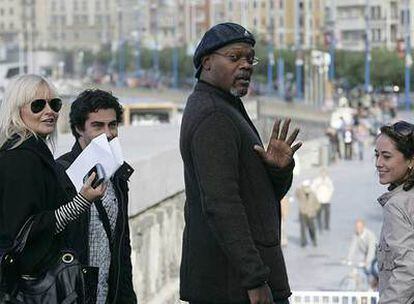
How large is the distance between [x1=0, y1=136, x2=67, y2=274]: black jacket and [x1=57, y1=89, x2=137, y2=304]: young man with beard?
10.3 inches

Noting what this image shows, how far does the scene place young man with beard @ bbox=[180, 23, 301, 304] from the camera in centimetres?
457

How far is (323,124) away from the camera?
63656mm

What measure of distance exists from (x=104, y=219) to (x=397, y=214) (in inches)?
38.9

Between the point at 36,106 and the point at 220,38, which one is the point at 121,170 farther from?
the point at 220,38

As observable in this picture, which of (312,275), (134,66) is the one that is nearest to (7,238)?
(312,275)

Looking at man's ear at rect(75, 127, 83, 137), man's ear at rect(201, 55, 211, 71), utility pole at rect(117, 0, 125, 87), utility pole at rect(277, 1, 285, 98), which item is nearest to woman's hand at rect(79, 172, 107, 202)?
man's ear at rect(201, 55, 211, 71)

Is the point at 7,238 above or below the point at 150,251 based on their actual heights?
above

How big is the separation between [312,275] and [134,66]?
115m

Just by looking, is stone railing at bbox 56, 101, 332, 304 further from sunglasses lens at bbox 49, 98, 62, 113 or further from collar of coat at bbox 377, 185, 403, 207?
sunglasses lens at bbox 49, 98, 62, 113

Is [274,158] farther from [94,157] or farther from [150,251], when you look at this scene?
[150,251]

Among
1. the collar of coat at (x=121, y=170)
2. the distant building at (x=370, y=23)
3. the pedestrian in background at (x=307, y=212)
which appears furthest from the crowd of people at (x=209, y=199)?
the distant building at (x=370, y=23)

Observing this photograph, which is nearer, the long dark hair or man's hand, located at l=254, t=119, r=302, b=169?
man's hand, located at l=254, t=119, r=302, b=169

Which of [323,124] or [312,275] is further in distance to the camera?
[323,124]

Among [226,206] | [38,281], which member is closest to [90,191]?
[38,281]
